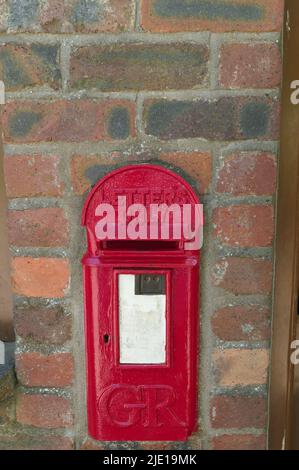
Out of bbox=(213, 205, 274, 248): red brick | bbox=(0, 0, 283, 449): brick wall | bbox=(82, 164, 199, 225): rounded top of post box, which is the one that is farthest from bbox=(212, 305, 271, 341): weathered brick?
bbox=(82, 164, 199, 225): rounded top of post box

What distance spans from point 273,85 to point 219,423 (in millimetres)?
650

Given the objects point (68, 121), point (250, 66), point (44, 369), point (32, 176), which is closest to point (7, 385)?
point (44, 369)

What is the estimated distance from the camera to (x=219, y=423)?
0.95 metres

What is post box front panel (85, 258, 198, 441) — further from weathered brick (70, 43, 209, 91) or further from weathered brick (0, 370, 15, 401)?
weathered brick (70, 43, 209, 91)

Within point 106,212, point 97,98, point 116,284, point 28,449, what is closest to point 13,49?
A: point 97,98

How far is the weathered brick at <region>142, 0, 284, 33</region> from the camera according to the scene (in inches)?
31.1

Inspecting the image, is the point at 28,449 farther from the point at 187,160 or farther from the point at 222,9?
the point at 222,9

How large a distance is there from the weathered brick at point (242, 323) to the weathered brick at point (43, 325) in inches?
11.3

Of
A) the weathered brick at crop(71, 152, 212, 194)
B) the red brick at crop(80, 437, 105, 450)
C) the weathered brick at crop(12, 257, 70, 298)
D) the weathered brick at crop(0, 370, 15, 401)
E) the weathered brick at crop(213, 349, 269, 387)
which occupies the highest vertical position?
the weathered brick at crop(71, 152, 212, 194)

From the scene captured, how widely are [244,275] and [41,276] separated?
1.25 ft

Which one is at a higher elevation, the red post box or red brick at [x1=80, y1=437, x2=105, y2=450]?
the red post box

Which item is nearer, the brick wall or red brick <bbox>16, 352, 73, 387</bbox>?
the brick wall

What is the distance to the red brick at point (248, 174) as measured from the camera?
84 cm

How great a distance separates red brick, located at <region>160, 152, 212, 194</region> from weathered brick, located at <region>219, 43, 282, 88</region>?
0.42ft
